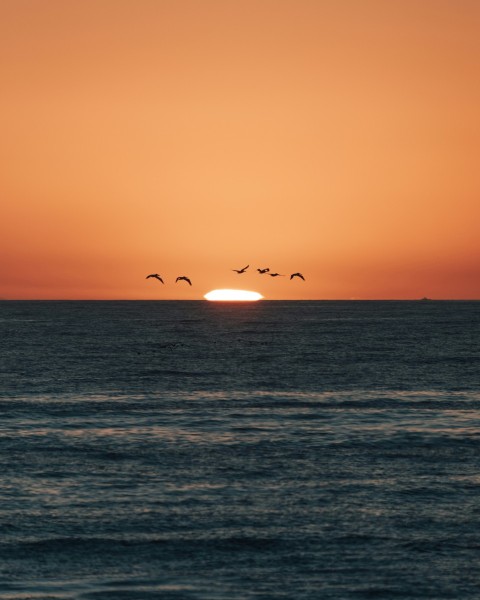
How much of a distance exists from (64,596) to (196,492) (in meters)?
11.7

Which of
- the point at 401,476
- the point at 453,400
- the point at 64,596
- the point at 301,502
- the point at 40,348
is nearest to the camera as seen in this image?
the point at 64,596

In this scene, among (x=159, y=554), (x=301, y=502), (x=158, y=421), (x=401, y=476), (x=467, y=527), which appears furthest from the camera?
(x=158, y=421)

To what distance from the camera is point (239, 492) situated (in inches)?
1407

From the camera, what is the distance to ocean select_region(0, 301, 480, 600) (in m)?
26.1

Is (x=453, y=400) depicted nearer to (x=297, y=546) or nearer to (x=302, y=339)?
(x=297, y=546)

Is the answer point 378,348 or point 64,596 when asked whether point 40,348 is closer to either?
point 378,348

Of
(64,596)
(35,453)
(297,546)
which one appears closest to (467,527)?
(297,546)

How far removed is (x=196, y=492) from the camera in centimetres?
3572

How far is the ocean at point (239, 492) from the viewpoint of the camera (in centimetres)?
2614

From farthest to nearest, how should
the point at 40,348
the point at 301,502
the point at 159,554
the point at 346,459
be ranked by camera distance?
1. the point at 40,348
2. the point at 346,459
3. the point at 301,502
4. the point at 159,554

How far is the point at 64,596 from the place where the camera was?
2434 centimetres

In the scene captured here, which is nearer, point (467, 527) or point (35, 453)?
point (467, 527)

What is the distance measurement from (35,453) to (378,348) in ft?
326

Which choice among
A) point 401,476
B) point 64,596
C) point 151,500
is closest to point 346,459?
point 401,476
